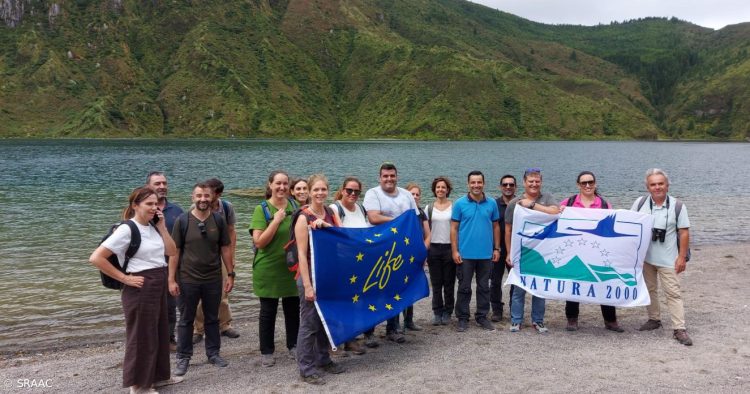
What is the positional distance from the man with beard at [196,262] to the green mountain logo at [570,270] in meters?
4.98

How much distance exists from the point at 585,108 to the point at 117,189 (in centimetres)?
18895

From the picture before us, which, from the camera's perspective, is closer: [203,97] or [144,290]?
[144,290]

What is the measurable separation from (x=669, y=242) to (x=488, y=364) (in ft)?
12.2

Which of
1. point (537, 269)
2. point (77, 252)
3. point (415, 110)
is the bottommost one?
point (77, 252)

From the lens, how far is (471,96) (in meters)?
190

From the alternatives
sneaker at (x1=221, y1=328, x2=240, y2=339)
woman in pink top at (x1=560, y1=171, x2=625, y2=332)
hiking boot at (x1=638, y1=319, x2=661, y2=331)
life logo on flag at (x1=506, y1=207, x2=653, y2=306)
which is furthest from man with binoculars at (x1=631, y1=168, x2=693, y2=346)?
sneaker at (x1=221, y1=328, x2=240, y2=339)

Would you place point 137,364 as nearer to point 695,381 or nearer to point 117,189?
point 695,381

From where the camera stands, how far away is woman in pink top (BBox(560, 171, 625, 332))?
8.46 meters

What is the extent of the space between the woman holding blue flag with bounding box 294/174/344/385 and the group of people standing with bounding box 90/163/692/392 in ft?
0.05

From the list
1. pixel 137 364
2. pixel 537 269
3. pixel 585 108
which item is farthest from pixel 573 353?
pixel 585 108

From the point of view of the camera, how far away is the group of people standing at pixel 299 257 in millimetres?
6055

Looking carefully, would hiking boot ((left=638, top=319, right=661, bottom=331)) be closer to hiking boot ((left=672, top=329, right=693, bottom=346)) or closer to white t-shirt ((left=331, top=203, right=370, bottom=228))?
hiking boot ((left=672, top=329, right=693, bottom=346))

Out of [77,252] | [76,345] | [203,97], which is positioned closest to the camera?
[76,345]

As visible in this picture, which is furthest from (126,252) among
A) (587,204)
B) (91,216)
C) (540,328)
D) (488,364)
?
(91,216)
